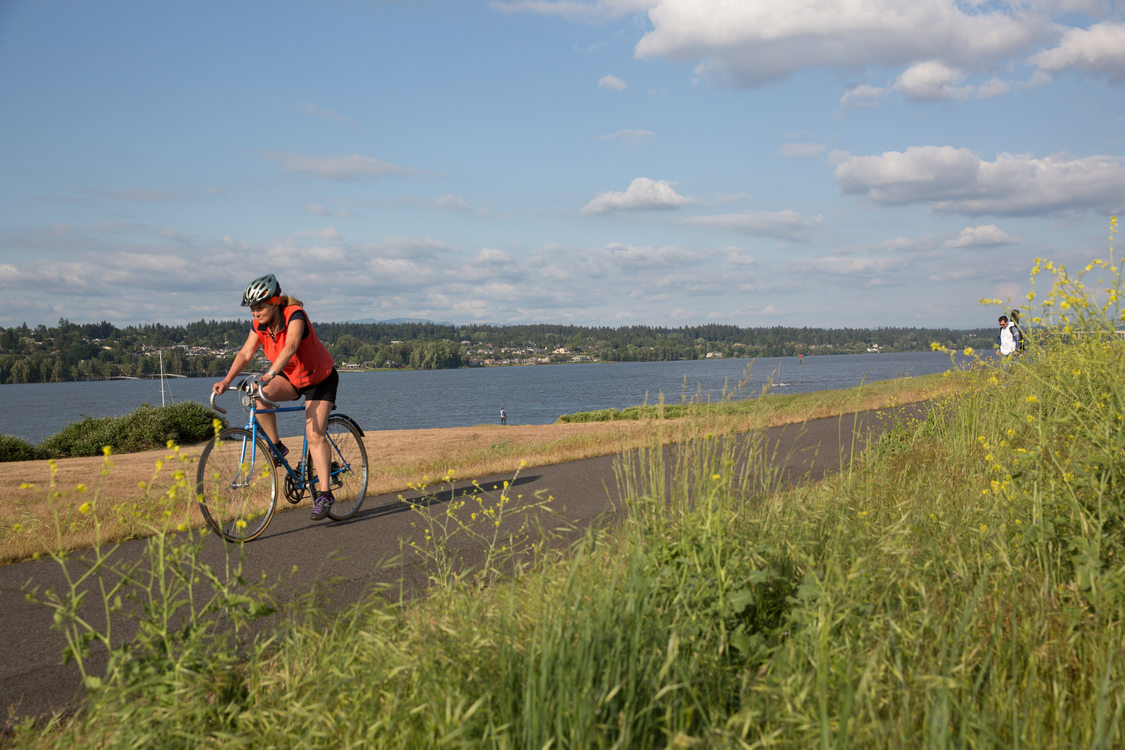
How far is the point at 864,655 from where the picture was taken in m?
3.00

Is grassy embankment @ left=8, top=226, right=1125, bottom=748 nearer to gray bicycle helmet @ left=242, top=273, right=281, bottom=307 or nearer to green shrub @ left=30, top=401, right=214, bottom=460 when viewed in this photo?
gray bicycle helmet @ left=242, top=273, right=281, bottom=307

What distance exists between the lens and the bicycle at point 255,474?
6.61 meters

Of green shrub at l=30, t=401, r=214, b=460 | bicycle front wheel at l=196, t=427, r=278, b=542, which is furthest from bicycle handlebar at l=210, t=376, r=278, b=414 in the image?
green shrub at l=30, t=401, r=214, b=460

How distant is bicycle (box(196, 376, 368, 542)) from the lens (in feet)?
21.7

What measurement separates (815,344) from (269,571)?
19403 cm

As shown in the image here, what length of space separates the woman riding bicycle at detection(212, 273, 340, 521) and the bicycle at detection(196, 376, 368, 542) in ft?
0.38

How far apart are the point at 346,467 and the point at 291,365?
1245mm

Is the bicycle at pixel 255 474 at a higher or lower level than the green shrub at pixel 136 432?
higher

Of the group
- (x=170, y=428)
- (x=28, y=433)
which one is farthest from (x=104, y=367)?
(x=170, y=428)

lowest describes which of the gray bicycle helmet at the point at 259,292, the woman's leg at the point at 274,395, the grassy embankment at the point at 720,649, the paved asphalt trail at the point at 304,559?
the paved asphalt trail at the point at 304,559

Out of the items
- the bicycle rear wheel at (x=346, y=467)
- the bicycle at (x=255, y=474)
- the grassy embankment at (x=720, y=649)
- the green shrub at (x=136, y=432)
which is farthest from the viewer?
the green shrub at (x=136, y=432)

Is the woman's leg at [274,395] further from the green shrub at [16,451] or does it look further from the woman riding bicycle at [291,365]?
the green shrub at [16,451]

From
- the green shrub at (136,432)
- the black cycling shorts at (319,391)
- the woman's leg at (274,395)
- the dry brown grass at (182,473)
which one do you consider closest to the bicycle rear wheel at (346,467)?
the black cycling shorts at (319,391)

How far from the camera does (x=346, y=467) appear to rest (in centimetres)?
791
